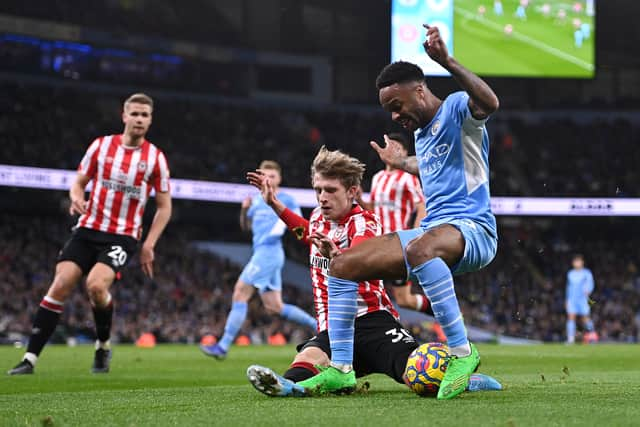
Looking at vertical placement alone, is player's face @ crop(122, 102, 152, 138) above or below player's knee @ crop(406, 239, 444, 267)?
above

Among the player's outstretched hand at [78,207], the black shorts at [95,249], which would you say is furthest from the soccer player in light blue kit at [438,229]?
the black shorts at [95,249]

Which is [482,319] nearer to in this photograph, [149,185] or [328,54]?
[328,54]

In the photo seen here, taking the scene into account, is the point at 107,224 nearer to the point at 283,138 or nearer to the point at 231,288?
the point at 231,288

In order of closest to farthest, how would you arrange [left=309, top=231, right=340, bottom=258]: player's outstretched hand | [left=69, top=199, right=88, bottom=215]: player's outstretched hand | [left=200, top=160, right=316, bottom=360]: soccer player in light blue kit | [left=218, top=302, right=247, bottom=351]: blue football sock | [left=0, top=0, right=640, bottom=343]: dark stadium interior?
[left=309, top=231, right=340, bottom=258]: player's outstretched hand → [left=69, top=199, right=88, bottom=215]: player's outstretched hand → [left=218, top=302, right=247, bottom=351]: blue football sock → [left=200, top=160, right=316, bottom=360]: soccer player in light blue kit → [left=0, top=0, right=640, bottom=343]: dark stadium interior

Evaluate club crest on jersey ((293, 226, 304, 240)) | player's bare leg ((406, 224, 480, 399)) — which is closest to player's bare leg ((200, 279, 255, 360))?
club crest on jersey ((293, 226, 304, 240))

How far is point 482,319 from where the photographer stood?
96.8 feet

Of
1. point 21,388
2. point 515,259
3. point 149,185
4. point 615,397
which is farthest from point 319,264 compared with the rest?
point 515,259

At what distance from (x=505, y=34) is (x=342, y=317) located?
21058 mm

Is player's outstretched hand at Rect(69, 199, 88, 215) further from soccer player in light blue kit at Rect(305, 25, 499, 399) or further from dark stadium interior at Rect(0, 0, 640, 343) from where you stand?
dark stadium interior at Rect(0, 0, 640, 343)

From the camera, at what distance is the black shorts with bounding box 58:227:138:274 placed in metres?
7.62

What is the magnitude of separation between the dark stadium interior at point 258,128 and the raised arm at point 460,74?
2017 centimetres

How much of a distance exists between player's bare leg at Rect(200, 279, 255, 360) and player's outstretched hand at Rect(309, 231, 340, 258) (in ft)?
20.8

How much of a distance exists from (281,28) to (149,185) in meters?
28.7

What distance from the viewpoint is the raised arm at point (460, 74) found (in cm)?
445
